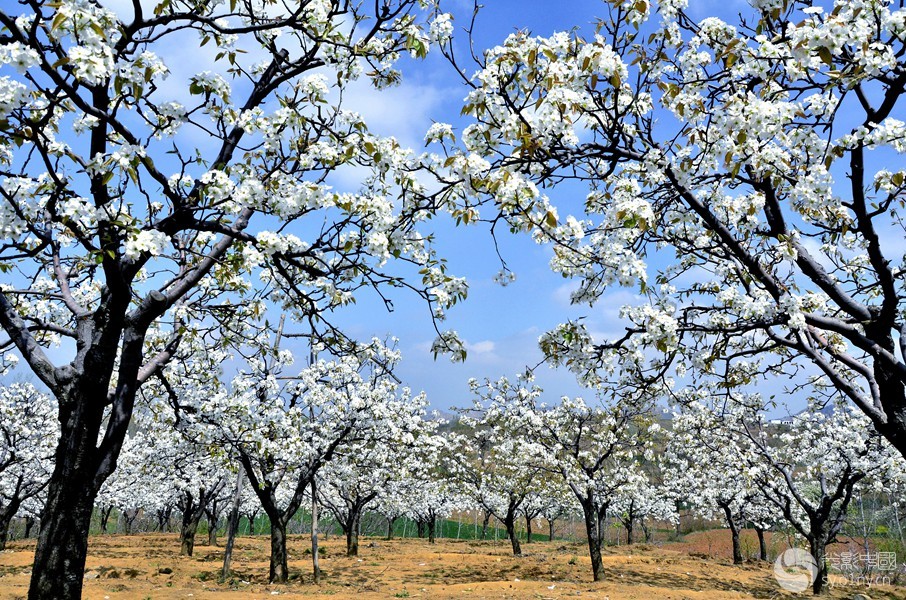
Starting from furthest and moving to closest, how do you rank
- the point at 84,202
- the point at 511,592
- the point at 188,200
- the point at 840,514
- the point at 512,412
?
the point at 512,412 → the point at 840,514 → the point at 511,592 → the point at 188,200 → the point at 84,202

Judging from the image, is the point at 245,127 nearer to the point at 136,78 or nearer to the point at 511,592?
the point at 136,78

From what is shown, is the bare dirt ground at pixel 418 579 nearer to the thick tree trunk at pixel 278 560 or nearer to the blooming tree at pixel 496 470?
the thick tree trunk at pixel 278 560

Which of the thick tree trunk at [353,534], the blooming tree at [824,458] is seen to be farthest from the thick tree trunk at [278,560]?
the thick tree trunk at [353,534]

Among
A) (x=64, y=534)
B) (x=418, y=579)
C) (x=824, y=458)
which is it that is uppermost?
(x=824, y=458)

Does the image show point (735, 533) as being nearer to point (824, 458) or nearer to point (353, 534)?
point (824, 458)

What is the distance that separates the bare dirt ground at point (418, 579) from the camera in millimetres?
14703

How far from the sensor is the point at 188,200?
506 centimetres

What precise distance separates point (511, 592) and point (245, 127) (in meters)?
14.1

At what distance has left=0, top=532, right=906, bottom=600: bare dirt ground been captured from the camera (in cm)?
1470

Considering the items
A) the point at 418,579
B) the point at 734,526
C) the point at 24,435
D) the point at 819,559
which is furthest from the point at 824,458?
the point at 24,435

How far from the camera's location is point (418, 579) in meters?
19.6

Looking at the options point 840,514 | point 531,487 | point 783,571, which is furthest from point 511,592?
point 783,571

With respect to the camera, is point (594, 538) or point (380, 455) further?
point (380, 455)

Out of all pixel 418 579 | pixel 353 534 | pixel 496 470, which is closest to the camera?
pixel 418 579
